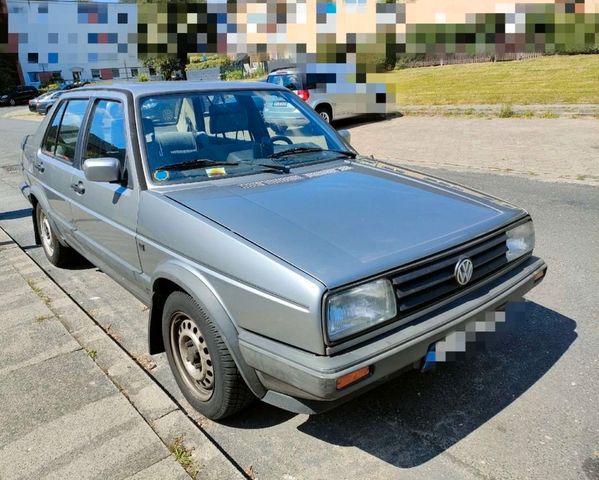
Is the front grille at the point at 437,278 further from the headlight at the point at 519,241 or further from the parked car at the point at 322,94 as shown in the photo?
the parked car at the point at 322,94

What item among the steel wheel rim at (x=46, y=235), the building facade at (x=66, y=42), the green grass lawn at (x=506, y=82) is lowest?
the steel wheel rim at (x=46, y=235)

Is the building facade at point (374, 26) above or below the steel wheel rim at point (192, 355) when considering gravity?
above

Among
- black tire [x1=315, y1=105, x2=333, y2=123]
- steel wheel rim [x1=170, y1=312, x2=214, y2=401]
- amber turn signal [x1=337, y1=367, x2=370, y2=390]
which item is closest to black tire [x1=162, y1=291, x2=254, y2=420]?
steel wheel rim [x1=170, y1=312, x2=214, y2=401]

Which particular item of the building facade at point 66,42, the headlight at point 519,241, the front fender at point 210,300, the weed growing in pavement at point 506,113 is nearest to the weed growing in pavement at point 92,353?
the front fender at point 210,300

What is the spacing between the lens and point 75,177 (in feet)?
13.7

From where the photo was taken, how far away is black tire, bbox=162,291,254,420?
263 centimetres

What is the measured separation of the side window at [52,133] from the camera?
16.0 feet

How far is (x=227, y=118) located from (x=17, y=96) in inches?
1971

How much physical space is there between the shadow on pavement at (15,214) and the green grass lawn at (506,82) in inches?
453

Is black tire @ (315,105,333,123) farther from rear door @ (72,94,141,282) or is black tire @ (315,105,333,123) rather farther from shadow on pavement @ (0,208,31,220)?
rear door @ (72,94,141,282)

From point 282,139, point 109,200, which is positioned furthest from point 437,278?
point 109,200

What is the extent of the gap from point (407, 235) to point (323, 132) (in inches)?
72.7

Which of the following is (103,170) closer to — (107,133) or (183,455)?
(107,133)

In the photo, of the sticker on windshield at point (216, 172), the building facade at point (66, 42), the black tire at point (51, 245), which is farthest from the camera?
the building facade at point (66, 42)
